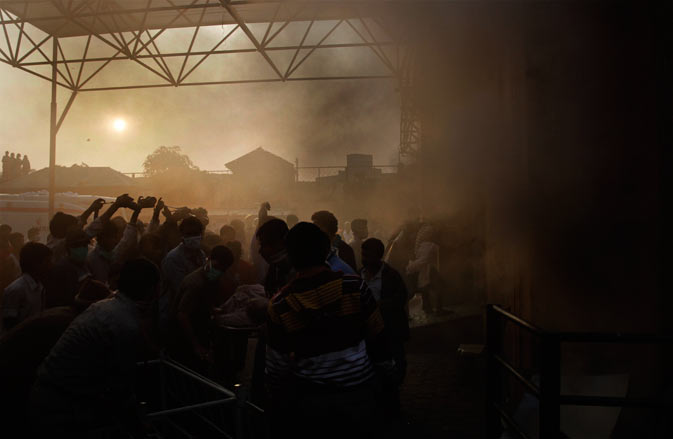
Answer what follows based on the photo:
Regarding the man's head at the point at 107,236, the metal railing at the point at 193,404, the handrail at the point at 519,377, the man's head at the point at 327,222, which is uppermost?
the man's head at the point at 327,222

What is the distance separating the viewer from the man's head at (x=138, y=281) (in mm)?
2422

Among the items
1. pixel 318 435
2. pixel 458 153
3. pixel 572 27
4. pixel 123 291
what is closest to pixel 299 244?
pixel 318 435

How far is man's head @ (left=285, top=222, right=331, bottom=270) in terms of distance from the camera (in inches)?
79.6

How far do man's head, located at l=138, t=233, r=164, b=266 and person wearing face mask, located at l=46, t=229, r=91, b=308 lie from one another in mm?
623

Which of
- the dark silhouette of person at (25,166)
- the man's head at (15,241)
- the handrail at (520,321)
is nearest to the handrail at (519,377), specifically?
the handrail at (520,321)

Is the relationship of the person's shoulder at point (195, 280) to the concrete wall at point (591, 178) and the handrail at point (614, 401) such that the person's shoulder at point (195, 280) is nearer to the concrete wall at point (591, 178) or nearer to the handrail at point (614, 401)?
the handrail at point (614, 401)

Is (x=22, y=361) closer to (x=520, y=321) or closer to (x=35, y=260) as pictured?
(x=35, y=260)

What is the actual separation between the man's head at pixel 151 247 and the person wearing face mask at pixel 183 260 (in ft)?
1.59

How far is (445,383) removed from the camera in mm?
5031

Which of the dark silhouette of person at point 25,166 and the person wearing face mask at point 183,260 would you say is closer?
the person wearing face mask at point 183,260

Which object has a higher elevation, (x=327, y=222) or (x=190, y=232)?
(x=327, y=222)

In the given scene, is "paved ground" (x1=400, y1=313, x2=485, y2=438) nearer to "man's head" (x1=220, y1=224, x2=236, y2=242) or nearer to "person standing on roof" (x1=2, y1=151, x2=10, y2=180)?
"man's head" (x1=220, y1=224, x2=236, y2=242)

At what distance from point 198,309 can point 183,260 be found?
85cm

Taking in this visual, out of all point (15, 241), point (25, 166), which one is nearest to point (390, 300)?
point (15, 241)
